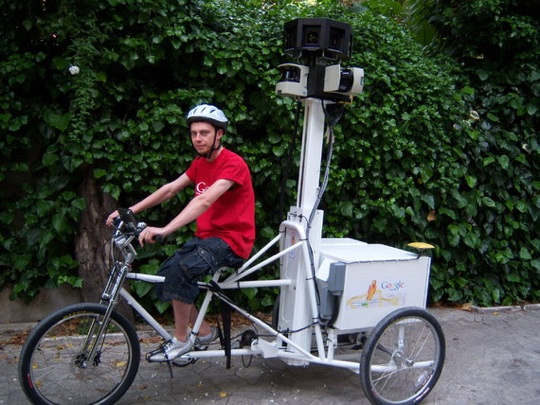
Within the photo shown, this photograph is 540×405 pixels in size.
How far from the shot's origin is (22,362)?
3.00 m

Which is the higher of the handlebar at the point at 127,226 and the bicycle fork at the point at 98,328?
the handlebar at the point at 127,226

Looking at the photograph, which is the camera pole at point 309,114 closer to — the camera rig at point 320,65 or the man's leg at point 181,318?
the camera rig at point 320,65

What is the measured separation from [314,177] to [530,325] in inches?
127

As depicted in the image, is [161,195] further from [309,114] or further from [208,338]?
[309,114]

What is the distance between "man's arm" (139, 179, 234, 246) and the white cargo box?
855 millimetres

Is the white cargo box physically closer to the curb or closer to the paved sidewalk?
the paved sidewalk

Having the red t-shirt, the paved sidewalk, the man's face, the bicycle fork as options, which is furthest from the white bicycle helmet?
the paved sidewalk

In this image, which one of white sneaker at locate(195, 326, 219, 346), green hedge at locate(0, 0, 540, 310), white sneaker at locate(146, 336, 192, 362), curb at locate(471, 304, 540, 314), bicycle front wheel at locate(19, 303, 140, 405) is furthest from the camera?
curb at locate(471, 304, 540, 314)

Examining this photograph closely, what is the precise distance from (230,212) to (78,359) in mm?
1277

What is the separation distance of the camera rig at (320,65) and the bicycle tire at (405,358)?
1.50 meters

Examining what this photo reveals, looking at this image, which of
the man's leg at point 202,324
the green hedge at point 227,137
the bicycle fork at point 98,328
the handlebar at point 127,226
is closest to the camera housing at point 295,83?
the green hedge at point 227,137

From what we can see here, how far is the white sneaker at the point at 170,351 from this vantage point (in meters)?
3.34

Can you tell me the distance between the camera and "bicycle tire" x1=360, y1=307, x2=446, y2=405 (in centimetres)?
347

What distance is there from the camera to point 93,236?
4676 mm
